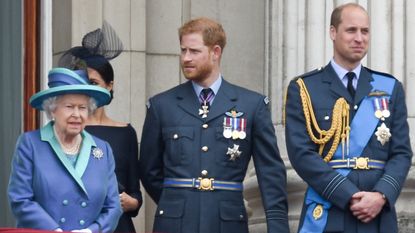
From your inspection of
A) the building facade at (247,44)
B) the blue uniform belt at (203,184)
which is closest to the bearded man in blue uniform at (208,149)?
the blue uniform belt at (203,184)

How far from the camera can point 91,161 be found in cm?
1024

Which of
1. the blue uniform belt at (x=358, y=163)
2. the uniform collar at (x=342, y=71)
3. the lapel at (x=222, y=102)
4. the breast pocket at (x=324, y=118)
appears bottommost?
the blue uniform belt at (x=358, y=163)

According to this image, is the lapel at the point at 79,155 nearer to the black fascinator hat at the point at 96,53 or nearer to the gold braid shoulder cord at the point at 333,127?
the black fascinator hat at the point at 96,53

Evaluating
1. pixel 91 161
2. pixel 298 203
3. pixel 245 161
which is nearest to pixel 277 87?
pixel 298 203

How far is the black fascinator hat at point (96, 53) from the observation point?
1127 cm

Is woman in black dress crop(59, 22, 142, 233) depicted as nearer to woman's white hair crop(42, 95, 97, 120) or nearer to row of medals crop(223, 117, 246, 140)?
row of medals crop(223, 117, 246, 140)

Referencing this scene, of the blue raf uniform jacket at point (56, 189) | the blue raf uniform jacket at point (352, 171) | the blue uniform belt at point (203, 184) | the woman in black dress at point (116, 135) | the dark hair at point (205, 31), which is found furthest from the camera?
the woman in black dress at point (116, 135)

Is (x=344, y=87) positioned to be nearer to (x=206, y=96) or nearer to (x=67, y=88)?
(x=206, y=96)

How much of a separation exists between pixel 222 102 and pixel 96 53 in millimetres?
810

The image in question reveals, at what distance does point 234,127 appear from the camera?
11.0m

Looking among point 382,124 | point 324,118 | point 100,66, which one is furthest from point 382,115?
point 100,66

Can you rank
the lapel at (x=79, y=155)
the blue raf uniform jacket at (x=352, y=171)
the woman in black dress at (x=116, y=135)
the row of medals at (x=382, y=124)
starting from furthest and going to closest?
the woman in black dress at (x=116, y=135), the row of medals at (x=382, y=124), the blue raf uniform jacket at (x=352, y=171), the lapel at (x=79, y=155)

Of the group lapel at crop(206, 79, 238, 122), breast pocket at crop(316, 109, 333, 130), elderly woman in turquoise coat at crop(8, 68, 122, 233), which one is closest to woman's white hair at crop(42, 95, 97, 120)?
elderly woman in turquoise coat at crop(8, 68, 122, 233)

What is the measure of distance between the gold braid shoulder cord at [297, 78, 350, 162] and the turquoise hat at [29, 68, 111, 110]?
108 cm
